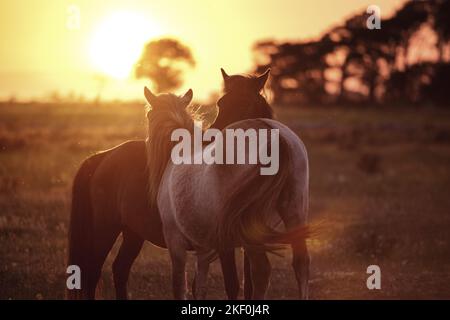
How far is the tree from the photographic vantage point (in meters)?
48.2

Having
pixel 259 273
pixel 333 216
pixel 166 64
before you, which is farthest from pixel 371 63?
pixel 259 273

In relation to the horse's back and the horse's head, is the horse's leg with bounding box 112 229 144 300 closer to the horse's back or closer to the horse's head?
the horse's back

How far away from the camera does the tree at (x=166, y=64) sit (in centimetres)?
4825

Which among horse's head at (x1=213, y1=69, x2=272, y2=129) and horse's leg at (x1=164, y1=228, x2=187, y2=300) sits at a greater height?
horse's head at (x1=213, y1=69, x2=272, y2=129)

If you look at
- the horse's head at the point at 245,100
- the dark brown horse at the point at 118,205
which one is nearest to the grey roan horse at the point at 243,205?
the horse's head at the point at 245,100

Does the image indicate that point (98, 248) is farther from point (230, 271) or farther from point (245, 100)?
point (245, 100)

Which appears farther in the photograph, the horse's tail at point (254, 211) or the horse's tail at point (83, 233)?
the horse's tail at point (83, 233)


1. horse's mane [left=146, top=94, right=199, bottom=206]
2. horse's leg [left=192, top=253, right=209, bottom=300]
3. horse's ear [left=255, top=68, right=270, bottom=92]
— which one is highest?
horse's ear [left=255, top=68, right=270, bottom=92]

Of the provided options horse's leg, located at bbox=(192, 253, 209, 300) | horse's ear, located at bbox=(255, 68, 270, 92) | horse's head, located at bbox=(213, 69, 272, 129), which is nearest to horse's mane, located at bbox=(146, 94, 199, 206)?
horse's head, located at bbox=(213, 69, 272, 129)

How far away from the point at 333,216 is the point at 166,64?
36.3m

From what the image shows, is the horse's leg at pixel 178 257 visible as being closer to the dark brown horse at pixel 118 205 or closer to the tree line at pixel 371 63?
the dark brown horse at pixel 118 205

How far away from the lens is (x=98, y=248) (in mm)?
7562

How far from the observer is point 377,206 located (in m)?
16.0

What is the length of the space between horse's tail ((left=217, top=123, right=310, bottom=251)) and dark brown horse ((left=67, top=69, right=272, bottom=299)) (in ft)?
3.27
